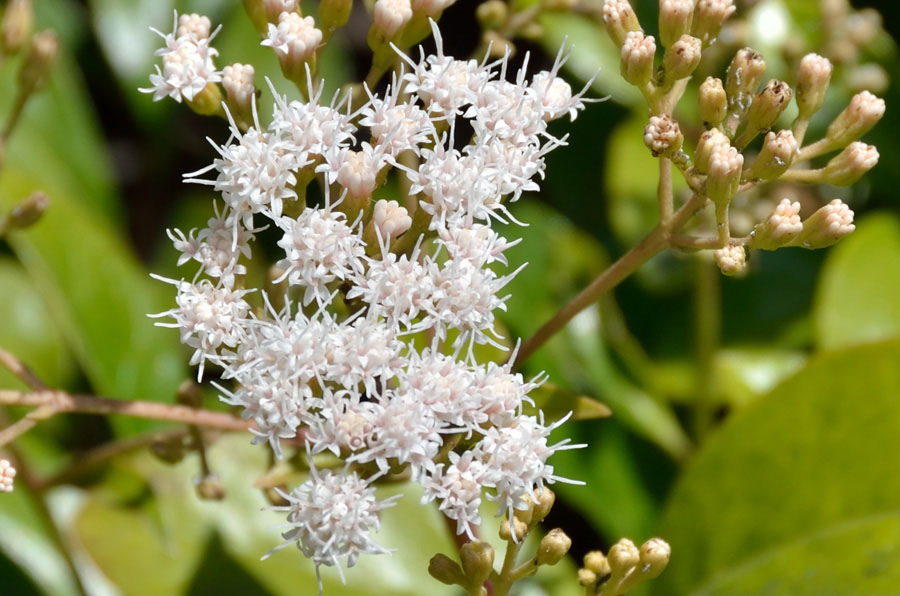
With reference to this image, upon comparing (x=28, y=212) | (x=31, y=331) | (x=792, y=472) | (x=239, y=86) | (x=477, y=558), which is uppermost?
(x=239, y=86)

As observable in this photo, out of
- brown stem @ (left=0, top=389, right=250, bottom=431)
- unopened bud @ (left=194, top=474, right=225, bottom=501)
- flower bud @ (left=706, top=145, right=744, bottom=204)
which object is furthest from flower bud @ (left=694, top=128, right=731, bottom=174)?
unopened bud @ (left=194, top=474, right=225, bottom=501)

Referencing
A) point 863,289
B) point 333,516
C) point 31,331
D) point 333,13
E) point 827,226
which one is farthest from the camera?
point 31,331

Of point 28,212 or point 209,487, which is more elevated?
point 28,212

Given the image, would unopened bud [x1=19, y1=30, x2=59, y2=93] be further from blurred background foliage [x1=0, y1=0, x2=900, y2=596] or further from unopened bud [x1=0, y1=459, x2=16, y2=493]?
unopened bud [x1=0, y1=459, x2=16, y2=493]

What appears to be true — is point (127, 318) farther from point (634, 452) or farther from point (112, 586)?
point (634, 452)

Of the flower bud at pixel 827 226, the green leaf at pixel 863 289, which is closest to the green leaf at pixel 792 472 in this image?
the green leaf at pixel 863 289

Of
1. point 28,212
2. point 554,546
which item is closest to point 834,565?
point 554,546

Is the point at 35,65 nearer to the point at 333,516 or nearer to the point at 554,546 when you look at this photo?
the point at 333,516

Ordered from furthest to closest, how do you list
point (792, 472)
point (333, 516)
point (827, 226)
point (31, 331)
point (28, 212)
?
point (31, 331) → point (792, 472) → point (28, 212) → point (827, 226) → point (333, 516)
